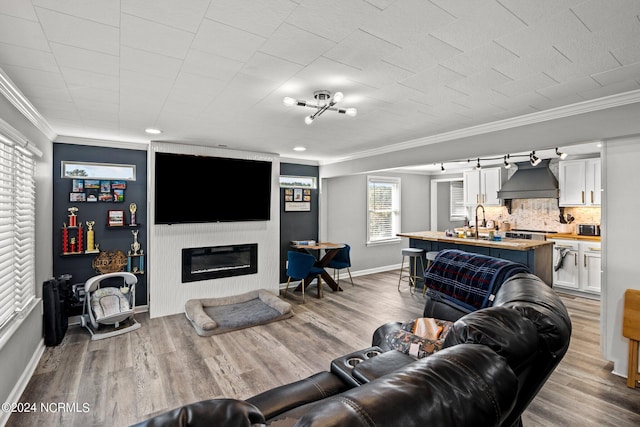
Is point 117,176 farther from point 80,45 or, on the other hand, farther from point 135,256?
point 80,45

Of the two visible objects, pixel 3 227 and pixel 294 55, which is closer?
pixel 294 55

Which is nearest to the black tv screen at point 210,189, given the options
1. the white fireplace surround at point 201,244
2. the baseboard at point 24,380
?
the white fireplace surround at point 201,244

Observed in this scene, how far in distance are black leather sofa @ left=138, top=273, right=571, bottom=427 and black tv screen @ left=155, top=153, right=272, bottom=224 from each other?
11.8 feet

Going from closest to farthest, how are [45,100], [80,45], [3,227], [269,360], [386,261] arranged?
[80,45] → [3,227] → [45,100] → [269,360] → [386,261]

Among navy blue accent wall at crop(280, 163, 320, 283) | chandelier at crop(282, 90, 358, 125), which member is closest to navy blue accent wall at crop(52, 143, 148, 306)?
navy blue accent wall at crop(280, 163, 320, 283)

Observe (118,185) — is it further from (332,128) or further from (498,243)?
(498,243)

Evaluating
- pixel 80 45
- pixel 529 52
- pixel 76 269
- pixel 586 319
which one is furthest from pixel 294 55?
pixel 586 319

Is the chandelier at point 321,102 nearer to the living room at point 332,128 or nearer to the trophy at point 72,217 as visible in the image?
the living room at point 332,128

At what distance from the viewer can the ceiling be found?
1.44 metres

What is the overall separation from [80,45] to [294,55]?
120 centimetres

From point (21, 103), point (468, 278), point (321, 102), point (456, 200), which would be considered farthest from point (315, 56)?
point (456, 200)

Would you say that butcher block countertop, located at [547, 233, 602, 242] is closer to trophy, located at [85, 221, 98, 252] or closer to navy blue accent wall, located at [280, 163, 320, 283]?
navy blue accent wall, located at [280, 163, 320, 283]

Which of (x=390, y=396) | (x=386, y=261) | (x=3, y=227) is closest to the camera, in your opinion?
(x=390, y=396)

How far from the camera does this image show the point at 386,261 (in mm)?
7410
